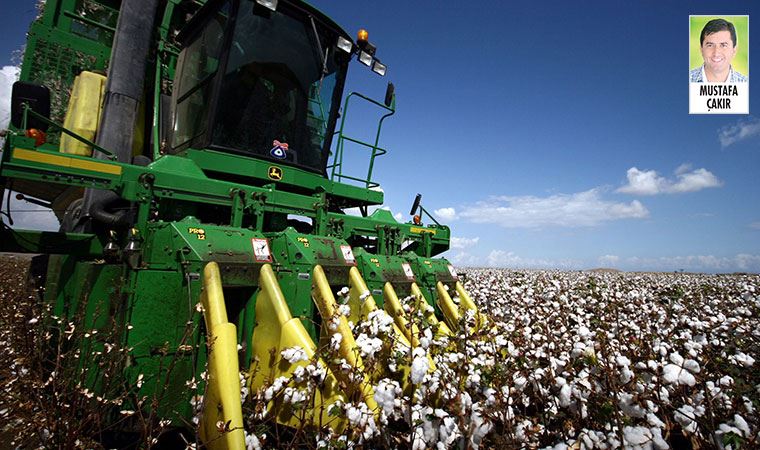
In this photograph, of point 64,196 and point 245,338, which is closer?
point 245,338

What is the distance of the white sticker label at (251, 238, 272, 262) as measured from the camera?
3.34 metres

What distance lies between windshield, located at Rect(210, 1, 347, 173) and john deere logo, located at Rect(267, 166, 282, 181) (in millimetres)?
216

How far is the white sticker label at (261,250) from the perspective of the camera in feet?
11.0

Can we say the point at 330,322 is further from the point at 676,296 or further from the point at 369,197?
the point at 676,296

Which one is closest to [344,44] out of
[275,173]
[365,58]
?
[365,58]

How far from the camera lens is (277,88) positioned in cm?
536

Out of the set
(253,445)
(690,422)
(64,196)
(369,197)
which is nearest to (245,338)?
(253,445)

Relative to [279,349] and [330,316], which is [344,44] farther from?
[279,349]

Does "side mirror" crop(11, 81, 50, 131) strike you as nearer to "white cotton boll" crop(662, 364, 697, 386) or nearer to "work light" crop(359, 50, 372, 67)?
"work light" crop(359, 50, 372, 67)

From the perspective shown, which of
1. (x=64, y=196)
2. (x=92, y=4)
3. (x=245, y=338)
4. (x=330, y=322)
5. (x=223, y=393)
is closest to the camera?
(x=223, y=393)

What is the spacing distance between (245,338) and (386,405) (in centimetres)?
187

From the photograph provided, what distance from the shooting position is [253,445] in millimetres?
2252

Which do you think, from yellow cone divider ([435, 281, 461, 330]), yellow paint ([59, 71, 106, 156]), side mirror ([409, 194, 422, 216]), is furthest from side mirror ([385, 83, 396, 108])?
yellow paint ([59, 71, 106, 156])

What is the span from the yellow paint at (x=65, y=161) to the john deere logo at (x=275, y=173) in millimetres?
1754
